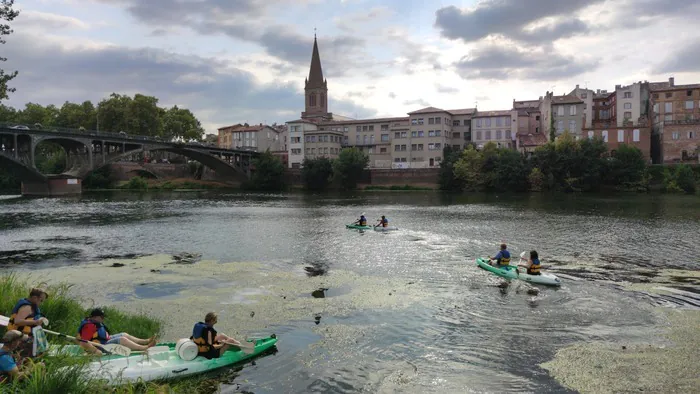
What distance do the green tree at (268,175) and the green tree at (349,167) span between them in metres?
16.3

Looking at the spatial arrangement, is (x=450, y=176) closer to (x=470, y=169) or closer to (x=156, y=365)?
(x=470, y=169)

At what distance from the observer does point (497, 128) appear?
122062mm

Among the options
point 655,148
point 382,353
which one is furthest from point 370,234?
point 655,148

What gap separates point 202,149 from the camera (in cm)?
11588

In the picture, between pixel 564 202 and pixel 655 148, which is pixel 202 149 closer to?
pixel 564 202

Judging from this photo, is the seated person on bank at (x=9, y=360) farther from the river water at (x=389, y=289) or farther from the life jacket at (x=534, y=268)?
the life jacket at (x=534, y=268)

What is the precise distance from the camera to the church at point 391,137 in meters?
124

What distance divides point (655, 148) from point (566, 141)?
77.6 ft

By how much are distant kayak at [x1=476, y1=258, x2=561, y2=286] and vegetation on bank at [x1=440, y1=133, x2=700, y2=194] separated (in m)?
74.5

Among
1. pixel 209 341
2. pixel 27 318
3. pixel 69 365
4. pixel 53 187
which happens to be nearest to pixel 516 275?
pixel 209 341

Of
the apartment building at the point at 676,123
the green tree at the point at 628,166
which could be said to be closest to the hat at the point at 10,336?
the green tree at the point at 628,166

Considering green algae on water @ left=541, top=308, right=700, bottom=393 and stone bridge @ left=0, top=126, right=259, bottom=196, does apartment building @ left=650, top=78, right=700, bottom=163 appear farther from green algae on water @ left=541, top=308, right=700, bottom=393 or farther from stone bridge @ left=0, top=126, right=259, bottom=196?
green algae on water @ left=541, top=308, right=700, bottom=393

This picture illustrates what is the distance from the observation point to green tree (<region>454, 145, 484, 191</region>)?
102 m

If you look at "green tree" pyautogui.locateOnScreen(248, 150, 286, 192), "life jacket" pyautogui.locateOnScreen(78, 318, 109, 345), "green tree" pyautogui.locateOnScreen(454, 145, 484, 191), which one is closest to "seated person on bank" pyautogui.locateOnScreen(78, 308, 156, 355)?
"life jacket" pyautogui.locateOnScreen(78, 318, 109, 345)
